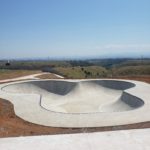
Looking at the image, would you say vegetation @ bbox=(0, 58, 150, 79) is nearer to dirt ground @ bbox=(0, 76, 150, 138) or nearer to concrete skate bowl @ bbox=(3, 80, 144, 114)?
concrete skate bowl @ bbox=(3, 80, 144, 114)

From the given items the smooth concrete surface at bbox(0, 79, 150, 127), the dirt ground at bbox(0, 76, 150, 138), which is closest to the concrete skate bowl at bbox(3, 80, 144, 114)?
the smooth concrete surface at bbox(0, 79, 150, 127)

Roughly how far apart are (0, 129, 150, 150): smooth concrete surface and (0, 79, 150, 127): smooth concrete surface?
4968 mm

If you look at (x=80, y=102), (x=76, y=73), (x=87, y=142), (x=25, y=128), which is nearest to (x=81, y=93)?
(x=80, y=102)

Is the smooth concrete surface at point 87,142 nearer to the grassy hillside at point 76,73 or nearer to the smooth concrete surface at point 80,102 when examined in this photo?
the smooth concrete surface at point 80,102

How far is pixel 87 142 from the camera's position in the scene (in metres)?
4.95

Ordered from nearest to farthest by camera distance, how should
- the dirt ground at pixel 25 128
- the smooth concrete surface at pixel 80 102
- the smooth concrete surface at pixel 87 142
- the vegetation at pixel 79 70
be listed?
the smooth concrete surface at pixel 87 142 → the dirt ground at pixel 25 128 → the smooth concrete surface at pixel 80 102 → the vegetation at pixel 79 70

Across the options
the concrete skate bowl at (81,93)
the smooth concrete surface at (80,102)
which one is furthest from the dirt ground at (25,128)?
the concrete skate bowl at (81,93)

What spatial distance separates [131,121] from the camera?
10.6 meters

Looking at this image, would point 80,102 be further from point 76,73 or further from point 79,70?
point 79,70

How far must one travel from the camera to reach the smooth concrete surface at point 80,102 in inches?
437

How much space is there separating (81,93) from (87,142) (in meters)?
17.3

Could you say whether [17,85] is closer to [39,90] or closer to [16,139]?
[39,90]

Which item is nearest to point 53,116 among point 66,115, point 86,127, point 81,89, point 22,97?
point 66,115

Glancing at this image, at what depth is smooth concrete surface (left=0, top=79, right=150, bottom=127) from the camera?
11102 mm
